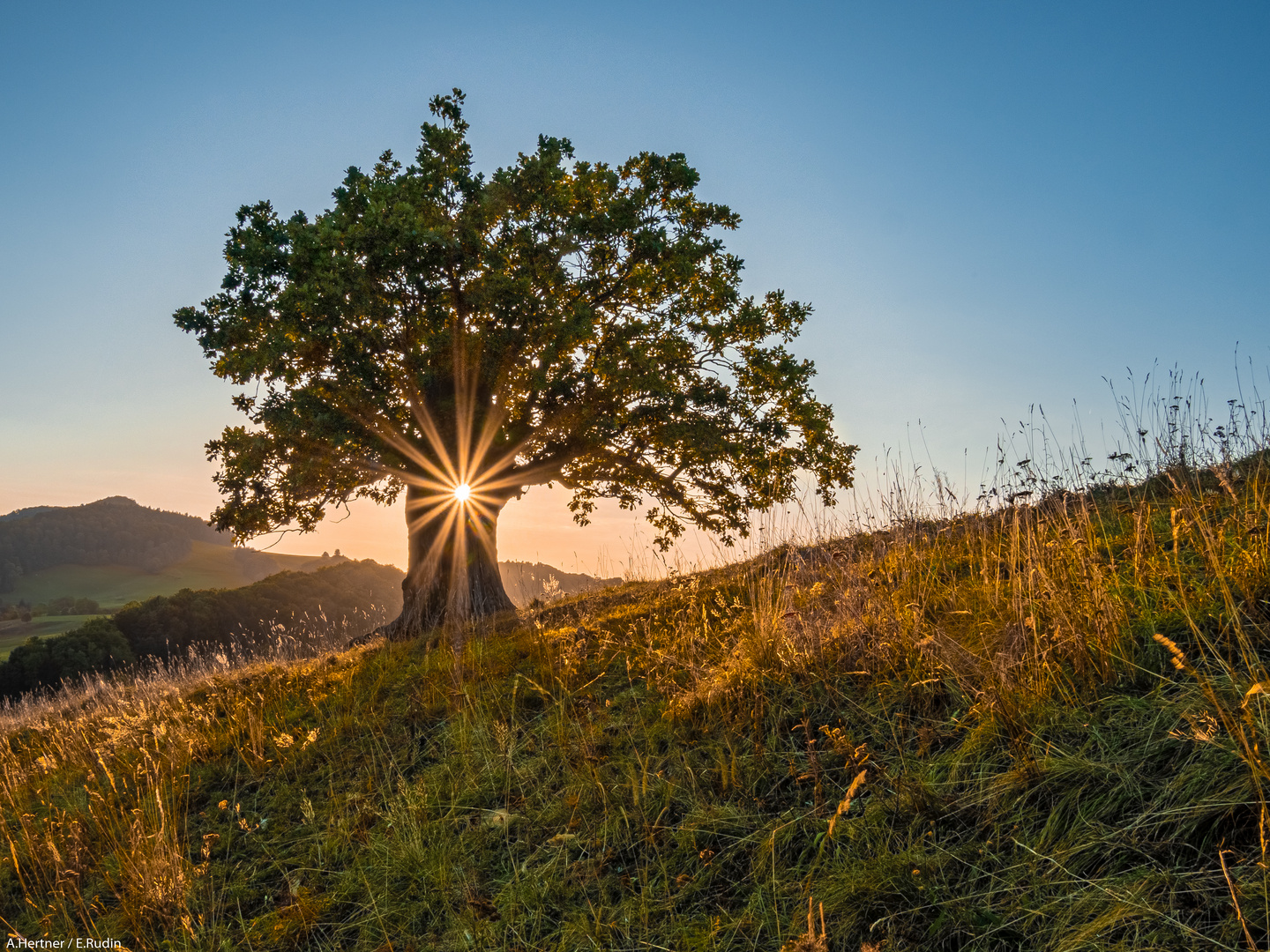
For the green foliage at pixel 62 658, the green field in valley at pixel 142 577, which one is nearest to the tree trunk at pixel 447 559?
the green foliage at pixel 62 658

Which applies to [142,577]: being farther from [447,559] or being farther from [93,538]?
[447,559]

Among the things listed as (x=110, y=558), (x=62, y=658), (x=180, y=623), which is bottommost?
(x=62, y=658)

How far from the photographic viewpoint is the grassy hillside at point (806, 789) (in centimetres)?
226

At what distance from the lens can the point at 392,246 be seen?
9.88m

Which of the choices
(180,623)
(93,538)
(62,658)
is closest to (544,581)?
(62,658)

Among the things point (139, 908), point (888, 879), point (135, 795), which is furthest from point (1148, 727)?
point (135, 795)

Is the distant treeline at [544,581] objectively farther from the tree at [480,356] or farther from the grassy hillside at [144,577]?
the grassy hillside at [144,577]

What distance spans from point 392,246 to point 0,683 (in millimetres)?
35681

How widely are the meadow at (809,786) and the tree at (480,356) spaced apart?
5528 millimetres

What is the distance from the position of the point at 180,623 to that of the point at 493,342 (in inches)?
1483

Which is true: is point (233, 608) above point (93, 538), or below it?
below

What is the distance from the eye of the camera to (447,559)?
13.0 m

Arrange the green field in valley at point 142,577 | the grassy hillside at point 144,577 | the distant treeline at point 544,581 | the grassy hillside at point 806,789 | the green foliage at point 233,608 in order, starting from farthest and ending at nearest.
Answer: the grassy hillside at point 144,577, the green field in valley at point 142,577, the green foliage at point 233,608, the distant treeline at point 544,581, the grassy hillside at point 806,789

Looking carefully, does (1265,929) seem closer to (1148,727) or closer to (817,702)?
(1148,727)
